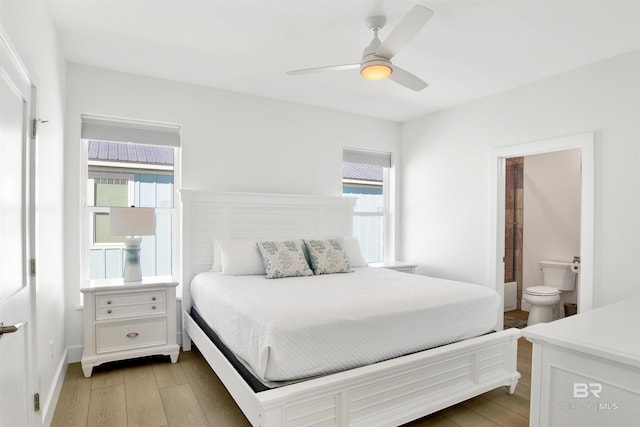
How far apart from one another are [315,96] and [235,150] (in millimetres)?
1043

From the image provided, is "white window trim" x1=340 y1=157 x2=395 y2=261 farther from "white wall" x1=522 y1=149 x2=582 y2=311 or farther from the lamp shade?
the lamp shade

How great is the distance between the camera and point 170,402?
2449 mm

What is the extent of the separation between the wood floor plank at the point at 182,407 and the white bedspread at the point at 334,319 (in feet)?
1.58

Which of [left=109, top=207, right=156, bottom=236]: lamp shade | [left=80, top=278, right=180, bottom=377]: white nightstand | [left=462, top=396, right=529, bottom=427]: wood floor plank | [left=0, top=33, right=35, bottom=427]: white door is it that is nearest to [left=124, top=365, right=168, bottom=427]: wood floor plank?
[left=80, top=278, right=180, bottom=377]: white nightstand

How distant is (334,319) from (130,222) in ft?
6.53

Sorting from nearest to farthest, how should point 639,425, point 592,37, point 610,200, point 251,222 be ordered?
point 639,425 < point 592,37 < point 610,200 < point 251,222

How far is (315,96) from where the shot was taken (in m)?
3.98

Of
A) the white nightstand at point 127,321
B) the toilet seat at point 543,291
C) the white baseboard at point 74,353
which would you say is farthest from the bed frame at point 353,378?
the toilet seat at point 543,291

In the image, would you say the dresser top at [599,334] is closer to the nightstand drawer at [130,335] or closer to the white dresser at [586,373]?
the white dresser at [586,373]

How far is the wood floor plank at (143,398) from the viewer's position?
223 cm

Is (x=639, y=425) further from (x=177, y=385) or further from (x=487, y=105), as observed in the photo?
(x=487, y=105)

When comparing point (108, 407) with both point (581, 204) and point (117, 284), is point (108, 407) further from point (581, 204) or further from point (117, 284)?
point (581, 204)

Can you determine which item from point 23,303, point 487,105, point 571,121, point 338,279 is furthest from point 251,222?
point 571,121

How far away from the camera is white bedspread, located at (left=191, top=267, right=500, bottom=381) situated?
1.81 metres
